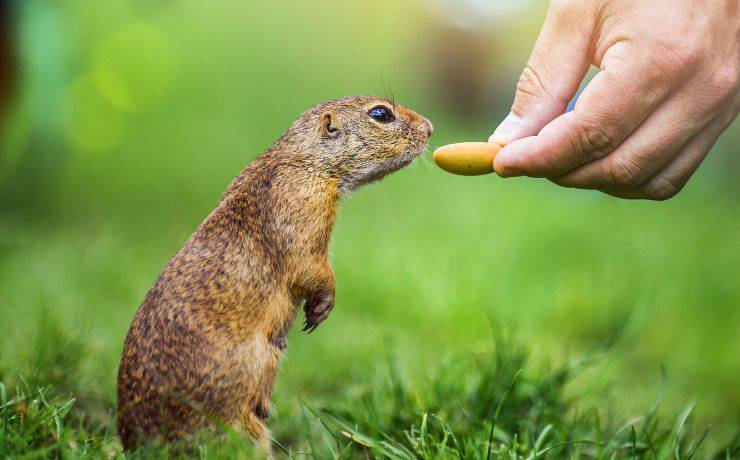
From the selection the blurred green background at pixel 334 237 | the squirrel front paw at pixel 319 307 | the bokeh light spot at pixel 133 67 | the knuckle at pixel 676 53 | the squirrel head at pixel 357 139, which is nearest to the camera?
the knuckle at pixel 676 53

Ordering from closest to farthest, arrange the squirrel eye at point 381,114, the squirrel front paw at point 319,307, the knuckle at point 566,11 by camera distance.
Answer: the squirrel front paw at point 319,307, the knuckle at point 566,11, the squirrel eye at point 381,114

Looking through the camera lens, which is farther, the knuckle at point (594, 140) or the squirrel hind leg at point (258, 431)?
the knuckle at point (594, 140)

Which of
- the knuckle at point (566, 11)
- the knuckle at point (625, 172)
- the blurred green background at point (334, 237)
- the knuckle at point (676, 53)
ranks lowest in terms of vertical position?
the blurred green background at point (334, 237)

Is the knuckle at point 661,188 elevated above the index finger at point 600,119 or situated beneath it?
situated beneath

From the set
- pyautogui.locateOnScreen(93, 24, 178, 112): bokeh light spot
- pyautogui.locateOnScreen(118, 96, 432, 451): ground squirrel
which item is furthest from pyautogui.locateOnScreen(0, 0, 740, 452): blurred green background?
pyautogui.locateOnScreen(118, 96, 432, 451): ground squirrel

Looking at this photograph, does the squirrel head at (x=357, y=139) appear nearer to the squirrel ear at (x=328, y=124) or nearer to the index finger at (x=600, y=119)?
the squirrel ear at (x=328, y=124)

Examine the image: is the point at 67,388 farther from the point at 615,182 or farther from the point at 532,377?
the point at 615,182

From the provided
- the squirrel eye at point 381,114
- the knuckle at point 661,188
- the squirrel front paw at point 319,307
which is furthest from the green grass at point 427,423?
the squirrel eye at point 381,114

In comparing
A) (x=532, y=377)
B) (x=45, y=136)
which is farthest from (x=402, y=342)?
(x=45, y=136)
